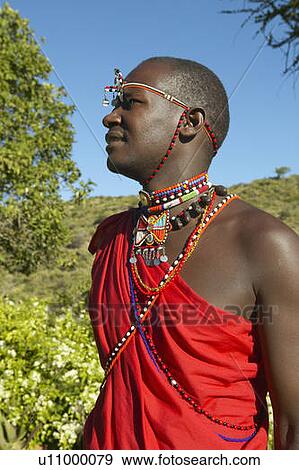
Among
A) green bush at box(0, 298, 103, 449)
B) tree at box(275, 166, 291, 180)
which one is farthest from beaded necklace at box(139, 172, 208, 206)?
tree at box(275, 166, 291, 180)

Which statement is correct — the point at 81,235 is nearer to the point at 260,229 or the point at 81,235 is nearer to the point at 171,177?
the point at 171,177

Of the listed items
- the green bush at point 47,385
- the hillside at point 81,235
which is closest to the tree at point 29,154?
the hillside at point 81,235

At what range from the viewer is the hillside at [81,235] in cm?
1037

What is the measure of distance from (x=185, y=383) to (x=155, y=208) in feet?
1.97

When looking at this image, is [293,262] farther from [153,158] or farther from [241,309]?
[153,158]

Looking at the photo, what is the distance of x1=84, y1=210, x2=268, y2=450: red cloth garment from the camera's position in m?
1.51

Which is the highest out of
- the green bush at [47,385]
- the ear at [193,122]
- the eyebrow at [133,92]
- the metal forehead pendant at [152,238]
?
the eyebrow at [133,92]

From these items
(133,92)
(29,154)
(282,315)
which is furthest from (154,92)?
(29,154)

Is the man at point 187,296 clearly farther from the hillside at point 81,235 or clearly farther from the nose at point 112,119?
the hillside at point 81,235

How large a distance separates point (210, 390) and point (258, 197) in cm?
2133

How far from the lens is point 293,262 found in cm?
145

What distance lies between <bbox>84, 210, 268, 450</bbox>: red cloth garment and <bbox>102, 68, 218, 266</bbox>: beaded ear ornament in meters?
0.11

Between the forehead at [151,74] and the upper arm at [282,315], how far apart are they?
24.3 inches

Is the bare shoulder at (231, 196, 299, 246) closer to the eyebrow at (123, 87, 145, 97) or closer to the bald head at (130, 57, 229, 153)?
the bald head at (130, 57, 229, 153)
